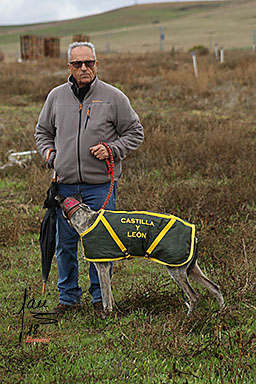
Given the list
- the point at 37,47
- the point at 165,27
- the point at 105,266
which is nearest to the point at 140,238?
the point at 105,266

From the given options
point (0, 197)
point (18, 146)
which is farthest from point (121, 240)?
point (18, 146)

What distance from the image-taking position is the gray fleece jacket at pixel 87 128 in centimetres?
389

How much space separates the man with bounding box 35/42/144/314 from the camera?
12.7ft

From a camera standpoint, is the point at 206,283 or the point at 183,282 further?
the point at 206,283

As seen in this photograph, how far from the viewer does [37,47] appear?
33.2m

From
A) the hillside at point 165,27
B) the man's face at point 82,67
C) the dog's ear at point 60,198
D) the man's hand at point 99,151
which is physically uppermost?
the hillside at point 165,27

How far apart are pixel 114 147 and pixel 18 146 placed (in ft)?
20.2

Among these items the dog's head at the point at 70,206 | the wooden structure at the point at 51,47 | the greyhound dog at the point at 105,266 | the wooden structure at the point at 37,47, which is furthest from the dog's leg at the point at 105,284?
the wooden structure at the point at 51,47

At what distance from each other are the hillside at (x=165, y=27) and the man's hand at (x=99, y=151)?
50.0 m

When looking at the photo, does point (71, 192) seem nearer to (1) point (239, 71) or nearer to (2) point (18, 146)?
(2) point (18, 146)

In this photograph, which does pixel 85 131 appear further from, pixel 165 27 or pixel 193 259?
pixel 165 27

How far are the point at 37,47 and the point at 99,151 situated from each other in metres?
31.5

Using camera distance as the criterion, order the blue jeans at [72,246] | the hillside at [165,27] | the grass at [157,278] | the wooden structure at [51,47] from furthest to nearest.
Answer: the hillside at [165,27] → the wooden structure at [51,47] → the blue jeans at [72,246] → the grass at [157,278]

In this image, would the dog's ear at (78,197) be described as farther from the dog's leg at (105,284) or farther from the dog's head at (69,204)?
the dog's leg at (105,284)
